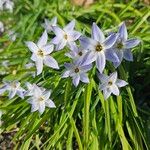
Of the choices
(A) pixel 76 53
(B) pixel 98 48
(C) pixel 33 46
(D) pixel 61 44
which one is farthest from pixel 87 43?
(C) pixel 33 46

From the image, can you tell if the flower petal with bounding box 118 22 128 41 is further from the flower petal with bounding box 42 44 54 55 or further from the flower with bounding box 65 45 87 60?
the flower petal with bounding box 42 44 54 55

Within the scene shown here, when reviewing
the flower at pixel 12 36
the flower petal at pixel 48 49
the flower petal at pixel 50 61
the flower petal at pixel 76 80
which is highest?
the flower petal at pixel 48 49

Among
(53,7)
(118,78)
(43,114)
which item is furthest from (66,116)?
(53,7)

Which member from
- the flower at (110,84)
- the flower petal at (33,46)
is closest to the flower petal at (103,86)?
the flower at (110,84)

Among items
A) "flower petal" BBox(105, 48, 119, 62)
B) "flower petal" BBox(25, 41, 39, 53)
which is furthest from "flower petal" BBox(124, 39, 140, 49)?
"flower petal" BBox(25, 41, 39, 53)

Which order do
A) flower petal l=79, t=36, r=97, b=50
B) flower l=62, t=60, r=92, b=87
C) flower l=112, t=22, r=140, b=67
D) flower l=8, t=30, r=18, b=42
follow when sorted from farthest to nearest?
flower l=8, t=30, r=18, b=42 → flower l=62, t=60, r=92, b=87 → flower l=112, t=22, r=140, b=67 → flower petal l=79, t=36, r=97, b=50

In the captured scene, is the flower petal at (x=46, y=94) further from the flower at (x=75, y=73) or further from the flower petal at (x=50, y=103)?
the flower at (x=75, y=73)

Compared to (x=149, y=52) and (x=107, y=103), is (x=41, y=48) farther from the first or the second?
(x=149, y=52)
